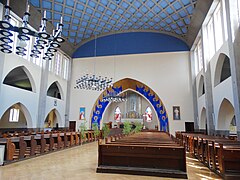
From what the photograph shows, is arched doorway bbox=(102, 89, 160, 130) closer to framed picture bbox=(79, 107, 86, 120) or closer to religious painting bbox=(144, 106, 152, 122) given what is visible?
religious painting bbox=(144, 106, 152, 122)

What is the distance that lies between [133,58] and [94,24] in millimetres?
4492

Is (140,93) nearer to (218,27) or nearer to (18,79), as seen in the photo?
(218,27)

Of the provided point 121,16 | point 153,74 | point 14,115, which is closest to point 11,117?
point 14,115

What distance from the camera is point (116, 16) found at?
15.4 metres

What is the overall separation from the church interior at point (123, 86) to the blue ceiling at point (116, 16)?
8 centimetres

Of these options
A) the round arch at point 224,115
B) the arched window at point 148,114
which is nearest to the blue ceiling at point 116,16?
the round arch at point 224,115

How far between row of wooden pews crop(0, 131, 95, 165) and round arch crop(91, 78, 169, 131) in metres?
6.41

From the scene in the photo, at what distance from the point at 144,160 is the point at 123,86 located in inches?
567

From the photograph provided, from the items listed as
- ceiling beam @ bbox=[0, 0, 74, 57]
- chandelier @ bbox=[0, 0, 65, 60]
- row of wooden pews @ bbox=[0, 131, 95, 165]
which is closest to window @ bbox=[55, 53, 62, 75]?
ceiling beam @ bbox=[0, 0, 74, 57]

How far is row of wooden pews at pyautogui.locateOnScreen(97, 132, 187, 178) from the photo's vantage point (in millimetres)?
4191

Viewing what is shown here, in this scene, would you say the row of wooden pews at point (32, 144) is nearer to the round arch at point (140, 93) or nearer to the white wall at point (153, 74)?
the round arch at point (140, 93)

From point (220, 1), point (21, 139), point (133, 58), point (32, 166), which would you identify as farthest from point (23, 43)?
point (133, 58)

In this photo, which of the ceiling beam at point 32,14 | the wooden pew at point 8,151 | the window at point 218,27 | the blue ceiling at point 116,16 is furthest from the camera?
the blue ceiling at point 116,16

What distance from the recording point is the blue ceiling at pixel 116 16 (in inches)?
532
